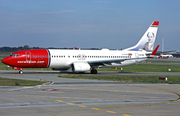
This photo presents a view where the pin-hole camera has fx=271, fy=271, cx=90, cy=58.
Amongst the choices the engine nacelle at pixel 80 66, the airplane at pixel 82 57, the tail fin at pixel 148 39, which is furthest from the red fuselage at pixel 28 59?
the tail fin at pixel 148 39

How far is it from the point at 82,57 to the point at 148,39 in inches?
609

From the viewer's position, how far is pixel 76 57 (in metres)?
50.3

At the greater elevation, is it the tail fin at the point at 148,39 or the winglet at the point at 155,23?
the winglet at the point at 155,23

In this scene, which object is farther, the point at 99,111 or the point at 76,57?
the point at 76,57

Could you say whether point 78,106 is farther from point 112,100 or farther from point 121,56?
point 121,56

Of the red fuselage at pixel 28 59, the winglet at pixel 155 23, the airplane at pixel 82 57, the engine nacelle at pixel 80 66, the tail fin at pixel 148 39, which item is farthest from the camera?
the winglet at pixel 155 23

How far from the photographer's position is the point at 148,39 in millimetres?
56906

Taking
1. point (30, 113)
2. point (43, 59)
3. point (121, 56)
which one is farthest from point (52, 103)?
point (121, 56)

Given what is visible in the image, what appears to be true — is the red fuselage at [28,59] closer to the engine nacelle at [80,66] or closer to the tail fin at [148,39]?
the engine nacelle at [80,66]

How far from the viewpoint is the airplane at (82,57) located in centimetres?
4710

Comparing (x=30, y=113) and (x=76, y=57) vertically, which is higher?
(x=76, y=57)

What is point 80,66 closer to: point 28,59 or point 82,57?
point 82,57

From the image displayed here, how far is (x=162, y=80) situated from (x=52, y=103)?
75.6ft

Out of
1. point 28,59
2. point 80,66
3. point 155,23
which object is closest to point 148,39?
point 155,23
